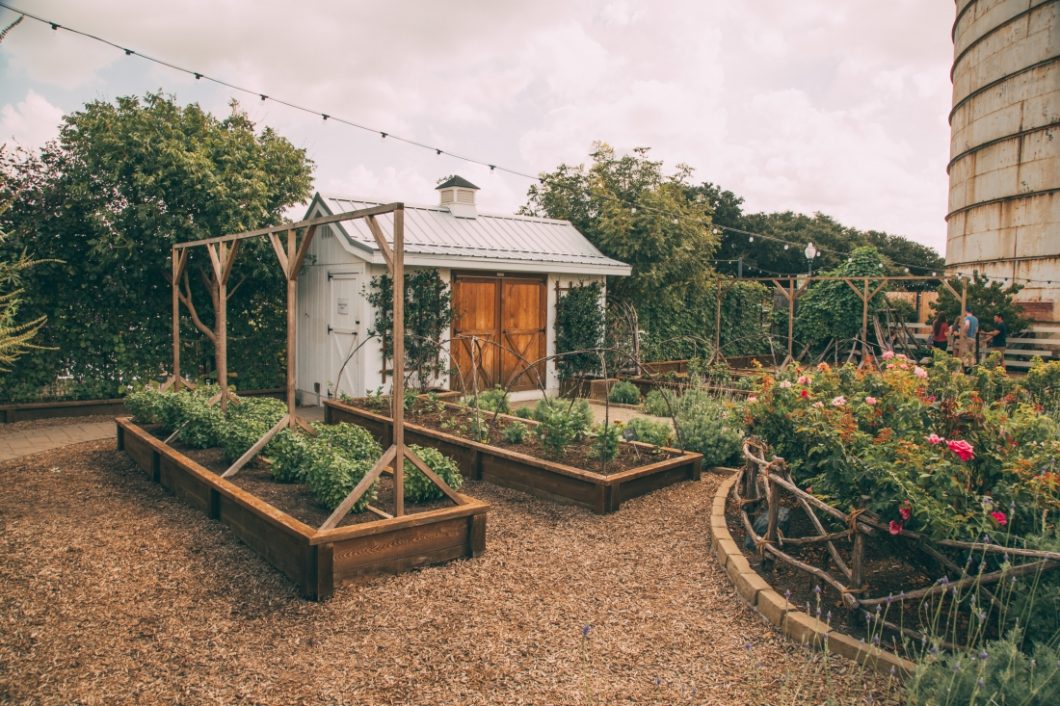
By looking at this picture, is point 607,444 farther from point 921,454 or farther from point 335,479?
point 921,454

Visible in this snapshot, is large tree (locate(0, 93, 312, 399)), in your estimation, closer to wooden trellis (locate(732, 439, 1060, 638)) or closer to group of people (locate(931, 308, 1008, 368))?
wooden trellis (locate(732, 439, 1060, 638))

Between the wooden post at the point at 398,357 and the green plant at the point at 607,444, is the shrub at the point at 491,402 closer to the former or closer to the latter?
the green plant at the point at 607,444

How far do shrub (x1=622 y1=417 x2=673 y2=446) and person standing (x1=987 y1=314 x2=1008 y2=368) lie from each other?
10.1 metres

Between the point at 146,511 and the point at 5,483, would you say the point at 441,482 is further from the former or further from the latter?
the point at 5,483

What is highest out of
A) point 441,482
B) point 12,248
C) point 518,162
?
point 518,162

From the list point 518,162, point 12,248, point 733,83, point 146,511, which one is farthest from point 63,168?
A: point 733,83

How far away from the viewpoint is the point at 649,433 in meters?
7.27

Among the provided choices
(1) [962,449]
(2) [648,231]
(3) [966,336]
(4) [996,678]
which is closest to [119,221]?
(2) [648,231]

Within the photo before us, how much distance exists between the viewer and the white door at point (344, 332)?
10.8 meters

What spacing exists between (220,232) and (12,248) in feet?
8.49

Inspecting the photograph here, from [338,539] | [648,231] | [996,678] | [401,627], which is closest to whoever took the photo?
[996,678]

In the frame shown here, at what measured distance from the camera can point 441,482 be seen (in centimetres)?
480

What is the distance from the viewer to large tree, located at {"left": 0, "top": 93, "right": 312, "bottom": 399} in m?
9.71

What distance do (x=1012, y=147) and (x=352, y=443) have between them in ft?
55.8
